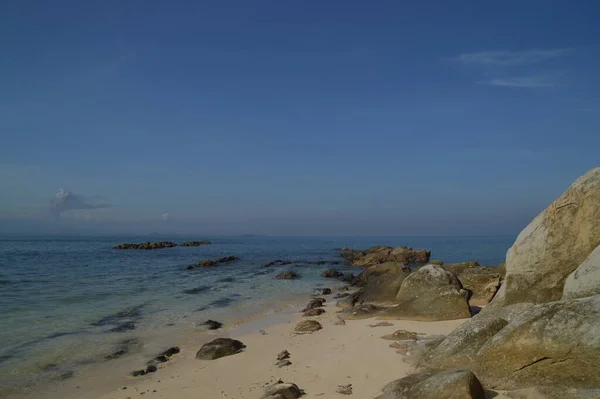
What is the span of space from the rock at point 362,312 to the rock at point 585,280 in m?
8.23

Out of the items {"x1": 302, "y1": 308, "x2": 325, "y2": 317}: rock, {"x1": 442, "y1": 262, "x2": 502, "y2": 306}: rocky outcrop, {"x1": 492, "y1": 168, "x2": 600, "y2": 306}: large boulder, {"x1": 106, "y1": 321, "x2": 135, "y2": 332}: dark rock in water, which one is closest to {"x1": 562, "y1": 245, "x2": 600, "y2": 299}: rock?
{"x1": 492, "y1": 168, "x2": 600, "y2": 306}: large boulder

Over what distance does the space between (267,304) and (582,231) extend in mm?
15359

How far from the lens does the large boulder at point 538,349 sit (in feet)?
20.1

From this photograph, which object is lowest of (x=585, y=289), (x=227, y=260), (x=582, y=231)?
(x=227, y=260)

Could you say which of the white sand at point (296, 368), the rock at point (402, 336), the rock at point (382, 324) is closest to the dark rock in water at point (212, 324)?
the white sand at point (296, 368)

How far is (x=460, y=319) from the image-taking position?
1314 cm

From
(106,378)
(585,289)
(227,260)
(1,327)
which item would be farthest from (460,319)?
(227,260)

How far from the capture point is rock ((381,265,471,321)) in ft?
44.3

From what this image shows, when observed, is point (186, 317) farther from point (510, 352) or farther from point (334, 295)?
point (510, 352)

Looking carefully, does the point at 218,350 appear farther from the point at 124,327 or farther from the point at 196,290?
the point at 196,290

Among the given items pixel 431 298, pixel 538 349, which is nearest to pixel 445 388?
pixel 538 349

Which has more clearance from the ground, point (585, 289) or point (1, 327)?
point (585, 289)

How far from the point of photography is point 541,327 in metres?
6.71

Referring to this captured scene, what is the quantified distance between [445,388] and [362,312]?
10.1 metres
